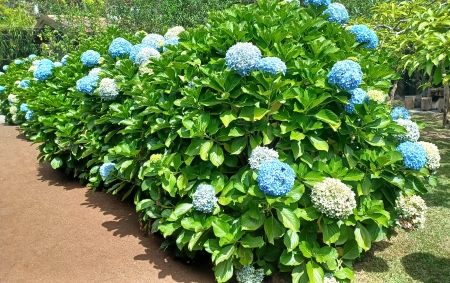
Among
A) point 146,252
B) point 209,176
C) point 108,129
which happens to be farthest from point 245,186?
point 108,129

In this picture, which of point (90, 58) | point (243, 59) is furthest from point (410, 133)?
point (90, 58)

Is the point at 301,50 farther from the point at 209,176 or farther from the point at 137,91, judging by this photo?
the point at 137,91

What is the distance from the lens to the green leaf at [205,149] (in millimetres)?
2574

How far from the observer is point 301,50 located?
283 cm

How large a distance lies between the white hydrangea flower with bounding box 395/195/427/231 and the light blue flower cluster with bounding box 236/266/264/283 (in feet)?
3.65

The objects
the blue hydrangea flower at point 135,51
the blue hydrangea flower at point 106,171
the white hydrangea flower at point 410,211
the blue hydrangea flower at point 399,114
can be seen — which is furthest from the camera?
the blue hydrangea flower at point 135,51

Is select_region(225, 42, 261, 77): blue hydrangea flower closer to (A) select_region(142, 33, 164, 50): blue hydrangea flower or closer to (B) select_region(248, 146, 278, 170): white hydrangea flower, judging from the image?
(B) select_region(248, 146, 278, 170): white hydrangea flower

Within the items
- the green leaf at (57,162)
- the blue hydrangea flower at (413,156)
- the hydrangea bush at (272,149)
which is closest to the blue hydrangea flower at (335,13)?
the hydrangea bush at (272,149)

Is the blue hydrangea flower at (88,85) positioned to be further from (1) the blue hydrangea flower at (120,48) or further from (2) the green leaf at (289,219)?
(2) the green leaf at (289,219)

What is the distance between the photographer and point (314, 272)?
2.39 m

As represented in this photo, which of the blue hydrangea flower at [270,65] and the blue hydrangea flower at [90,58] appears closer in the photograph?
the blue hydrangea flower at [270,65]

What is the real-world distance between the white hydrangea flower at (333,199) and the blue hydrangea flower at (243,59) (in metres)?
0.86

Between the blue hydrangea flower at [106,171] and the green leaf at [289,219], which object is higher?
the green leaf at [289,219]

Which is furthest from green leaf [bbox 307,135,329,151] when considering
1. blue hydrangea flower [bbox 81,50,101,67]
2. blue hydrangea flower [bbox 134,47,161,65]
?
Answer: blue hydrangea flower [bbox 81,50,101,67]
